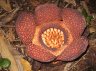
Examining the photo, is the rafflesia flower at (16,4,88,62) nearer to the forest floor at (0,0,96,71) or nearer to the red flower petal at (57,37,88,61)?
the red flower petal at (57,37,88,61)

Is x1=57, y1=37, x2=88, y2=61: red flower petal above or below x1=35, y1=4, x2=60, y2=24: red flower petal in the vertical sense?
below

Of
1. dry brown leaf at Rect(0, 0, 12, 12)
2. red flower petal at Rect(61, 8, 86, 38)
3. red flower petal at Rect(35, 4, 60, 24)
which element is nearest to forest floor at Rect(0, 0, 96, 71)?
dry brown leaf at Rect(0, 0, 12, 12)

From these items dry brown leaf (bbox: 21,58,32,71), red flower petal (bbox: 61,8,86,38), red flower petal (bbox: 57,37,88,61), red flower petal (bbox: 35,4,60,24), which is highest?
red flower petal (bbox: 35,4,60,24)

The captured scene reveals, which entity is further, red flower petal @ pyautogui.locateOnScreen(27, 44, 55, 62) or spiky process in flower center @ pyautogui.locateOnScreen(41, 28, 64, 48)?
spiky process in flower center @ pyautogui.locateOnScreen(41, 28, 64, 48)

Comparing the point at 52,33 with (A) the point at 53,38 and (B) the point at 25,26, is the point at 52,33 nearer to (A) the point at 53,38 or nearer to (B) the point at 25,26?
(A) the point at 53,38

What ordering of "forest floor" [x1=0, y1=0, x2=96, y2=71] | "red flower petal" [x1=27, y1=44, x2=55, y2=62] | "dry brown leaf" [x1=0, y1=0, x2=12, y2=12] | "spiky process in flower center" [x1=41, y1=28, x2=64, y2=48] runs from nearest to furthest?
"red flower petal" [x1=27, y1=44, x2=55, y2=62] < "spiky process in flower center" [x1=41, y1=28, x2=64, y2=48] < "forest floor" [x1=0, y1=0, x2=96, y2=71] < "dry brown leaf" [x1=0, y1=0, x2=12, y2=12]

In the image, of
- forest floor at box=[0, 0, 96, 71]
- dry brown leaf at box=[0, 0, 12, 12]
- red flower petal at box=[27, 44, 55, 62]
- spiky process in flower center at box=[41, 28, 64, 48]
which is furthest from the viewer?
dry brown leaf at box=[0, 0, 12, 12]

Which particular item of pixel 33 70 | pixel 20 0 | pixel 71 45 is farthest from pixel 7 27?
pixel 71 45

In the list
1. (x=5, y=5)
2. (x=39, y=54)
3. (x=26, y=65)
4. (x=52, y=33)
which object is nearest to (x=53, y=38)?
(x=52, y=33)
